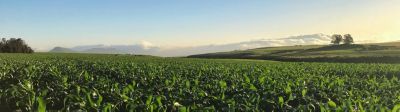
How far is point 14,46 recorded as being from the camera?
116500 millimetres

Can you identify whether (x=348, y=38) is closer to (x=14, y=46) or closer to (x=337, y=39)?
(x=337, y=39)

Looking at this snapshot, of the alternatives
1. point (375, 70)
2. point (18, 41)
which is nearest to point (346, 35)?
point (18, 41)

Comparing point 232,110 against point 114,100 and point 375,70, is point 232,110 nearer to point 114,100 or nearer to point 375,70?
point 114,100

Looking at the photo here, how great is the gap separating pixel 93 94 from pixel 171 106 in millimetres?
1716

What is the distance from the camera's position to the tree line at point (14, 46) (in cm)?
11612

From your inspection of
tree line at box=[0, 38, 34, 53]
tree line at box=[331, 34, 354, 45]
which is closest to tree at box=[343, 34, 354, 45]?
tree line at box=[331, 34, 354, 45]

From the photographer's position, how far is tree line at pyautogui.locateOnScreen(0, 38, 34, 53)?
11612 cm

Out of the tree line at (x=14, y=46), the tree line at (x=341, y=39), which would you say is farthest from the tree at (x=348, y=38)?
the tree line at (x=14, y=46)

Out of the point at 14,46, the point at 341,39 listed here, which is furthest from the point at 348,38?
the point at 14,46

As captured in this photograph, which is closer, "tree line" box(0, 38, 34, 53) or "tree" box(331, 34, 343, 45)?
"tree line" box(0, 38, 34, 53)

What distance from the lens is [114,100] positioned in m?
10.3

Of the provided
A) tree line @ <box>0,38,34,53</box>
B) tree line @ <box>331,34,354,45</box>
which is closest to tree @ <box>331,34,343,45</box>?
tree line @ <box>331,34,354,45</box>

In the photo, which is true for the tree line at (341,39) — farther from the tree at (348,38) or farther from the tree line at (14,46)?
the tree line at (14,46)

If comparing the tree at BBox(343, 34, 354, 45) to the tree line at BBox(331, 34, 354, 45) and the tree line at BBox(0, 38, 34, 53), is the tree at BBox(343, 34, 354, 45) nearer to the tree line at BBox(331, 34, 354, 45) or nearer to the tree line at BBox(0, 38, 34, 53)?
the tree line at BBox(331, 34, 354, 45)
